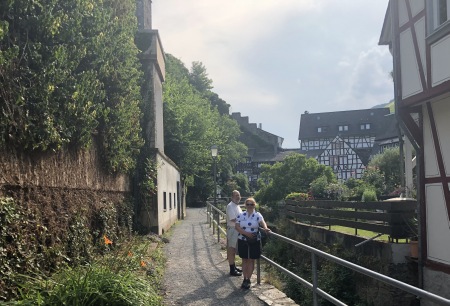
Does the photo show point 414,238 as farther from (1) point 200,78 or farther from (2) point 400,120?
(1) point 200,78

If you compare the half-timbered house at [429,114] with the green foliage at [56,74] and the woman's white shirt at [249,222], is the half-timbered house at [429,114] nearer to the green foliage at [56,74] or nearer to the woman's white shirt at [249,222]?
the woman's white shirt at [249,222]

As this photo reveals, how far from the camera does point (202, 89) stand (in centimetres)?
6669

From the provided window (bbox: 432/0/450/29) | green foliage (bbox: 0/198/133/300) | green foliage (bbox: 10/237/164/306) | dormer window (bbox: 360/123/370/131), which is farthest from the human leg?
dormer window (bbox: 360/123/370/131)

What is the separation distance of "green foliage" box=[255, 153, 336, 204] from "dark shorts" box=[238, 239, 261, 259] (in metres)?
20.3

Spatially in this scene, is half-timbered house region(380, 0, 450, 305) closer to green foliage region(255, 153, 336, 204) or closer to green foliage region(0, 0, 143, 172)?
green foliage region(0, 0, 143, 172)

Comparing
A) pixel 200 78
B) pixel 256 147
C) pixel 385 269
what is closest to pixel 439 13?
pixel 385 269

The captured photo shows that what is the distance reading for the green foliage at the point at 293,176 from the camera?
91.6 feet

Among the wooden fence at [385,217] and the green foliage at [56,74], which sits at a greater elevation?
the green foliage at [56,74]

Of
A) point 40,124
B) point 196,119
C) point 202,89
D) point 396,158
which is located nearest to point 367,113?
point 202,89

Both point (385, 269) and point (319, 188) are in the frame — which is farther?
point (319, 188)

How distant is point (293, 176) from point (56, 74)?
2282 centimetres

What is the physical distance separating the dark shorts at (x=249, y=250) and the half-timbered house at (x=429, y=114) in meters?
4.06

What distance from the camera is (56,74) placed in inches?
254

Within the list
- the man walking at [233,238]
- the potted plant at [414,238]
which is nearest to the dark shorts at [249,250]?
the man walking at [233,238]
